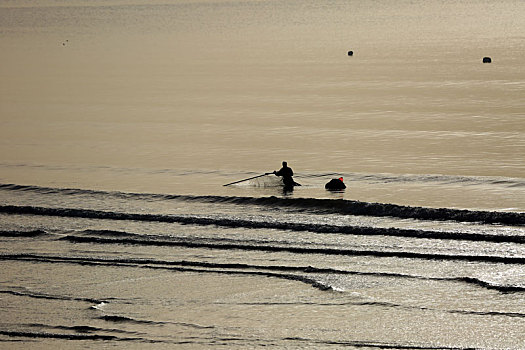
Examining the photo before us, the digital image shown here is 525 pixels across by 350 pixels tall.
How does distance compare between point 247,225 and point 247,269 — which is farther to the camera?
point 247,225

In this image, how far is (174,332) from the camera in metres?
15.4

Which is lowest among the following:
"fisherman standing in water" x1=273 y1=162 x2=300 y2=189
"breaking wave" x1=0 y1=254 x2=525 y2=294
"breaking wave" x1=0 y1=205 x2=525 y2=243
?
"breaking wave" x1=0 y1=254 x2=525 y2=294

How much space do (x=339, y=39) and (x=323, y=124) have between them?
87.4m

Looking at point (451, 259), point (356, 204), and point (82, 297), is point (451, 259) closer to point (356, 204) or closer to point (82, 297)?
point (356, 204)

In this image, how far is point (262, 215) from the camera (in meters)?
25.6

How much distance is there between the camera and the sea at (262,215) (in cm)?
1595

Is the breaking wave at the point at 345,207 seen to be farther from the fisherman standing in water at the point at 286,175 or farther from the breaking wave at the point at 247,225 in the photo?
the breaking wave at the point at 247,225

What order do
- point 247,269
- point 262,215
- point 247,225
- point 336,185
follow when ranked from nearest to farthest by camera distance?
1. point 247,269
2. point 247,225
3. point 262,215
4. point 336,185

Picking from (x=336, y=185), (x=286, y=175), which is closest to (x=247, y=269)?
(x=336, y=185)

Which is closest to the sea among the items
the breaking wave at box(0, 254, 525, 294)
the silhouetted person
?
the breaking wave at box(0, 254, 525, 294)

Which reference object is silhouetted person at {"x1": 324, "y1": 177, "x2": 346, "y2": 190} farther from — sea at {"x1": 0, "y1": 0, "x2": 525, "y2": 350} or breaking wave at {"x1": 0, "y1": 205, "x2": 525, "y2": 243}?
breaking wave at {"x1": 0, "y1": 205, "x2": 525, "y2": 243}

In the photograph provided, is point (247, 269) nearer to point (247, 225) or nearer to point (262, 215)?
point (247, 225)

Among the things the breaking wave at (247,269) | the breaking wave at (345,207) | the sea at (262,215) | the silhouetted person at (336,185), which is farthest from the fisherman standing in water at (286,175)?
the breaking wave at (247,269)

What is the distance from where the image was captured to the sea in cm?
1595
